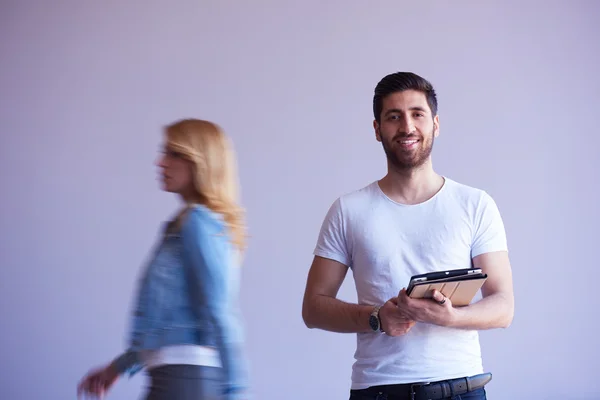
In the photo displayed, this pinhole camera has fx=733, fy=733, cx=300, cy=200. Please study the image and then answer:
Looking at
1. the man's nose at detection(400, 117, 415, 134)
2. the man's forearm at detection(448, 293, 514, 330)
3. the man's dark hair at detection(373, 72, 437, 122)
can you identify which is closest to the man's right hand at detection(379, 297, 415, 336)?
the man's forearm at detection(448, 293, 514, 330)

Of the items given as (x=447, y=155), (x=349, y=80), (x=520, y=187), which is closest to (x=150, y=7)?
(x=349, y=80)

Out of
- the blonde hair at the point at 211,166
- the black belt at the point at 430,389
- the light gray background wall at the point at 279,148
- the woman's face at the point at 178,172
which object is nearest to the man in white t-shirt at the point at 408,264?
the black belt at the point at 430,389

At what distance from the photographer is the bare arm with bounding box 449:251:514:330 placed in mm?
1817

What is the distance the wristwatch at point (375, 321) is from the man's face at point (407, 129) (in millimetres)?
423

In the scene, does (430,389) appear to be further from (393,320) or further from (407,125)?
(407,125)

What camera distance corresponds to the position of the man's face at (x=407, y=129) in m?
2.02

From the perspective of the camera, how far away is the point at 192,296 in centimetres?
158

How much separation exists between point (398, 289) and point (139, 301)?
27.3 inches

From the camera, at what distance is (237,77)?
3.62 meters

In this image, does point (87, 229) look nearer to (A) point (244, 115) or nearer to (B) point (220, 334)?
(A) point (244, 115)

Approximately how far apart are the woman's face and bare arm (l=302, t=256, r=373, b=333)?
0.54m

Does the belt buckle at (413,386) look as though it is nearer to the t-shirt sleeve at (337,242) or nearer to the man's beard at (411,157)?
the t-shirt sleeve at (337,242)

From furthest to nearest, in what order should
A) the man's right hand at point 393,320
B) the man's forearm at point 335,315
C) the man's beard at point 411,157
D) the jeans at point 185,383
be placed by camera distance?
the man's beard at point 411,157
the man's forearm at point 335,315
the man's right hand at point 393,320
the jeans at point 185,383

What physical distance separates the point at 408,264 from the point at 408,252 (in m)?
0.03
